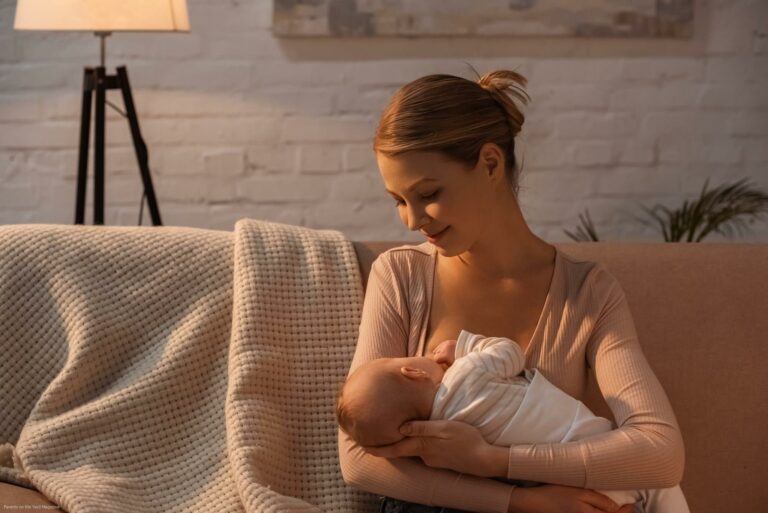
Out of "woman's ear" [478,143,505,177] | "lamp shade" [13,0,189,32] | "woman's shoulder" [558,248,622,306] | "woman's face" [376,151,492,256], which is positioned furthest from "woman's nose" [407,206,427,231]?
"lamp shade" [13,0,189,32]

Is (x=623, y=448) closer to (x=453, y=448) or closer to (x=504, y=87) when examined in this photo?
(x=453, y=448)

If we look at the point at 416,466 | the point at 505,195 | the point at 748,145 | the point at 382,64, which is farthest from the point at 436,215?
the point at 748,145

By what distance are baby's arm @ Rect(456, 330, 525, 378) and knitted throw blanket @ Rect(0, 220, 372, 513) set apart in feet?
1.01

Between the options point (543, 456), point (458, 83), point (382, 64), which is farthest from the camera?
point (382, 64)

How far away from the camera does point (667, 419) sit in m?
1.70

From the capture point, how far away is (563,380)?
1787mm

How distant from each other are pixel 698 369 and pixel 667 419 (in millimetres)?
343

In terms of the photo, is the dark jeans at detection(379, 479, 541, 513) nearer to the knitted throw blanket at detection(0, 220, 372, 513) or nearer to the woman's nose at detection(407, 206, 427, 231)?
the knitted throw blanket at detection(0, 220, 372, 513)

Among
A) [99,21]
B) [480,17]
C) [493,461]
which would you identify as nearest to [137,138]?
[99,21]

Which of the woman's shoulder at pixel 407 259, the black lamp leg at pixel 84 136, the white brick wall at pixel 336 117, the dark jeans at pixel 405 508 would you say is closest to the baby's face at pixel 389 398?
the dark jeans at pixel 405 508

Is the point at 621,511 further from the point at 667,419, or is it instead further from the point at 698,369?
the point at 698,369

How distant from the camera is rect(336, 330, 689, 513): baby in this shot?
5.44ft

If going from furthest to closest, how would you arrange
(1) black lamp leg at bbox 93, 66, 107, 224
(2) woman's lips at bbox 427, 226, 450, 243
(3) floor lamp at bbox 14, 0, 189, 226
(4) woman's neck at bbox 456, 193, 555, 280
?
(1) black lamp leg at bbox 93, 66, 107, 224
(3) floor lamp at bbox 14, 0, 189, 226
(4) woman's neck at bbox 456, 193, 555, 280
(2) woman's lips at bbox 427, 226, 450, 243

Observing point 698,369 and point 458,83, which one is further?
point 698,369
